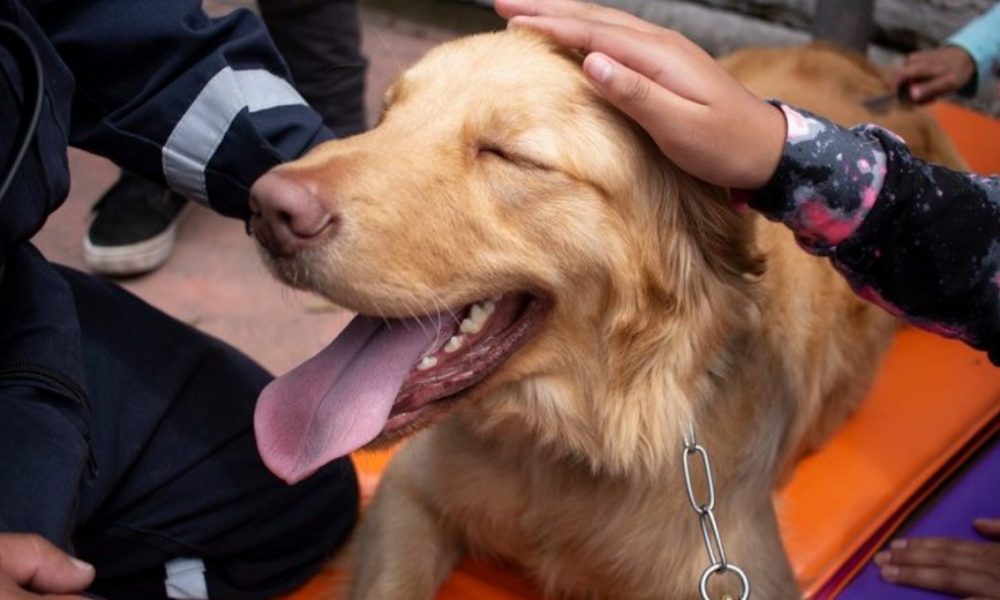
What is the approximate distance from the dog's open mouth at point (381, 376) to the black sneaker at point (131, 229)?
1.90m

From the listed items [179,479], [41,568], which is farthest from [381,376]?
[179,479]

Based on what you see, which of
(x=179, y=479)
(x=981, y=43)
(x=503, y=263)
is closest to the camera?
(x=503, y=263)

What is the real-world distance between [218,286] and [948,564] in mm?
2238

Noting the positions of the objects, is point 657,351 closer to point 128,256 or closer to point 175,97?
point 175,97

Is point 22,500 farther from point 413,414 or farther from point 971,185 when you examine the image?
point 971,185

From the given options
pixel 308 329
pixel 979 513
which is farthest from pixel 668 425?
pixel 308 329

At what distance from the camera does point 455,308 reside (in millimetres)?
1667

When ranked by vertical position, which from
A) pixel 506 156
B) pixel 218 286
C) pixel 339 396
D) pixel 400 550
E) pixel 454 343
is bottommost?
pixel 218 286

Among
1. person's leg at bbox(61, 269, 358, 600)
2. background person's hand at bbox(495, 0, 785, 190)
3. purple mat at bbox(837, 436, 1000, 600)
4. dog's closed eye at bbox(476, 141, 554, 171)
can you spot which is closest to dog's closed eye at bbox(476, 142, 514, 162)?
dog's closed eye at bbox(476, 141, 554, 171)

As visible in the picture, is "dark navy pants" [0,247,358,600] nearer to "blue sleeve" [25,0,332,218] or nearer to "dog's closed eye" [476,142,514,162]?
"blue sleeve" [25,0,332,218]

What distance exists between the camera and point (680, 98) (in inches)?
61.3

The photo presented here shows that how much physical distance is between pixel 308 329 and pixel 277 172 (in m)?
1.85

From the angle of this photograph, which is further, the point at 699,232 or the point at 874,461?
the point at 874,461

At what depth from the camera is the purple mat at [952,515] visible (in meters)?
2.30
